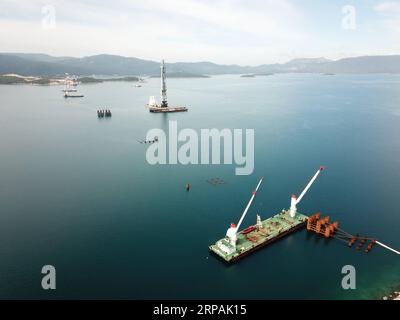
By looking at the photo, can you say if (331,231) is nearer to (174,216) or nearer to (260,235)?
(260,235)

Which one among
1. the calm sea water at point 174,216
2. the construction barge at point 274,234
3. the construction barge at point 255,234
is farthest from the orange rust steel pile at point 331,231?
the construction barge at point 255,234

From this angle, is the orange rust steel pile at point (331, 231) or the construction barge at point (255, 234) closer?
the construction barge at point (255, 234)

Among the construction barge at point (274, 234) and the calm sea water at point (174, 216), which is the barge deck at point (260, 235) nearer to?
the construction barge at point (274, 234)

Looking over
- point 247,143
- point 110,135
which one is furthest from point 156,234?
point 110,135

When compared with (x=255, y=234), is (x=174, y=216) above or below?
above

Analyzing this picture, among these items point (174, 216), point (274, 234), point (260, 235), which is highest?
point (174, 216)

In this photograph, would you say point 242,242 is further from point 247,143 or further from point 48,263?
point 247,143

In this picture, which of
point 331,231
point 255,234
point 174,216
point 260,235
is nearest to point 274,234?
→ point 260,235
